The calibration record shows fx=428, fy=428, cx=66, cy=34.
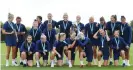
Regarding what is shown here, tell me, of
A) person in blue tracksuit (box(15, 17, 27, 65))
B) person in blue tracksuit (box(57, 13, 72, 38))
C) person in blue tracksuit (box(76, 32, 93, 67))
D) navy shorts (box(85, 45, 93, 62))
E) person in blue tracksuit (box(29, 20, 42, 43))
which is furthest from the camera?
person in blue tracksuit (box(57, 13, 72, 38))

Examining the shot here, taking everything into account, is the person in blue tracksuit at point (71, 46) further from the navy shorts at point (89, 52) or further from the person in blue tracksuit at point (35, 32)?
the person in blue tracksuit at point (35, 32)

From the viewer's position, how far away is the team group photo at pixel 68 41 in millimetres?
15797

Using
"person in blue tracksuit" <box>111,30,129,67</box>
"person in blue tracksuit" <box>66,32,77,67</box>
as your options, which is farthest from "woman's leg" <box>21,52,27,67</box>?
"person in blue tracksuit" <box>111,30,129,67</box>

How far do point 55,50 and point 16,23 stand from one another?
1.90 meters

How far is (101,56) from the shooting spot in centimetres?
1603

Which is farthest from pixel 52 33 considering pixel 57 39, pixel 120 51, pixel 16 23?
pixel 120 51

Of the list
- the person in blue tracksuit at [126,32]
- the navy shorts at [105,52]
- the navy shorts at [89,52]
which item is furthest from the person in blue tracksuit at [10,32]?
the person in blue tracksuit at [126,32]

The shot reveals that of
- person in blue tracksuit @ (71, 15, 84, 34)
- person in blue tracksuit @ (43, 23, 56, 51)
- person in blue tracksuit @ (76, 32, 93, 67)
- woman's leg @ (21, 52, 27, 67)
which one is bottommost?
woman's leg @ (21, 52, 27, 67)

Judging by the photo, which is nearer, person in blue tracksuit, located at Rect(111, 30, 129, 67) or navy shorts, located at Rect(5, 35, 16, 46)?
person in blue tracksuit, located at Rect(111, 30, 129, 67)

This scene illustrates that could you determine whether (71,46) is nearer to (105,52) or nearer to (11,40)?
(105,52)

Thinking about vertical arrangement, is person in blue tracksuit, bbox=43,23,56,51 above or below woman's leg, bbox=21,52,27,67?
above

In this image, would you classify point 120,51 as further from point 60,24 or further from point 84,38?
point 60,24

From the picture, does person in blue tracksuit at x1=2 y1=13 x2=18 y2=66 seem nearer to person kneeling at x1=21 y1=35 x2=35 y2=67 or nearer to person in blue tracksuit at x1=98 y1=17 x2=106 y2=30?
person kneeling at x1=21 y1=35 x2=35 y2=67

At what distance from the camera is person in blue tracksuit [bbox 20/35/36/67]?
1577 centimetres
